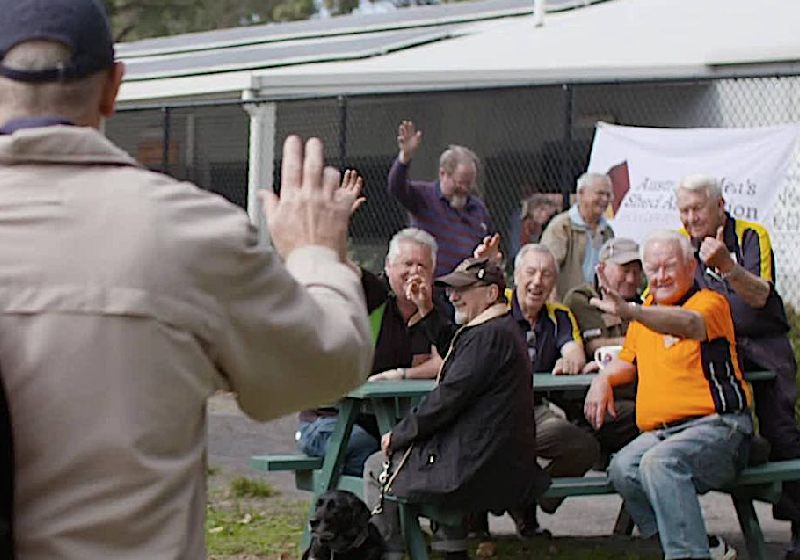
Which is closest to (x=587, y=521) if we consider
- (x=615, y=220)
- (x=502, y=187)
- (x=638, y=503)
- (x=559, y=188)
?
(x=638, y=503)

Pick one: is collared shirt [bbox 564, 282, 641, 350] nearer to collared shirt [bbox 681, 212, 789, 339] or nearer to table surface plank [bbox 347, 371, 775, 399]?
table surface plank [bbox 347, 371, 775, 399]

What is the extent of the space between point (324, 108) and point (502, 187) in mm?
1915

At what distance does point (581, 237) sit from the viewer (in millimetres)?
9914

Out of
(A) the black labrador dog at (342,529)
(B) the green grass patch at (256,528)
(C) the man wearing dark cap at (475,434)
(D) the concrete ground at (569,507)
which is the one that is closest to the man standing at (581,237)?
(D) the concrete ground at (569,507)

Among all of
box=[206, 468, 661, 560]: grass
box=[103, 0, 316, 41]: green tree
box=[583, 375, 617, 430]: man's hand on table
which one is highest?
box=[103, 0, 316, 41]: green tree

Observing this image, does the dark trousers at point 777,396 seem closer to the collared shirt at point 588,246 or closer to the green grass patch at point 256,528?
the green grass patch at point 256,528

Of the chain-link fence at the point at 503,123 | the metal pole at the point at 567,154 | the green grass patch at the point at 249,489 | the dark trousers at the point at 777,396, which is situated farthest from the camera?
the chain-link fence at the point at 503,123

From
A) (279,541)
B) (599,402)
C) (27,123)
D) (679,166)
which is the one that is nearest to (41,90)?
(27,123)

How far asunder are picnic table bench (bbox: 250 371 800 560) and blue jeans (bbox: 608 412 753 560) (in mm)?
196

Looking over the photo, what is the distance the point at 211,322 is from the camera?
6.94 ft

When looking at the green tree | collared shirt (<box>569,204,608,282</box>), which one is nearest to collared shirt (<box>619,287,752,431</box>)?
collared shirt (<box>569,204,608,282</box>)

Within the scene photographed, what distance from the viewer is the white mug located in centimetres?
793

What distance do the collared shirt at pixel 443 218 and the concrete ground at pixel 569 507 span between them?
1771 mm

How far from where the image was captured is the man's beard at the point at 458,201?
10336 mm
